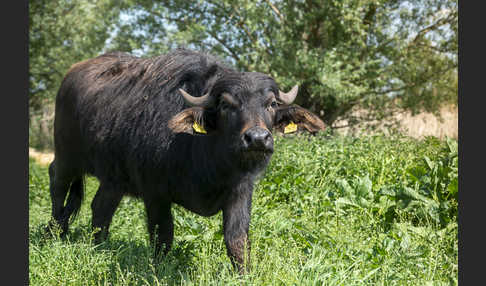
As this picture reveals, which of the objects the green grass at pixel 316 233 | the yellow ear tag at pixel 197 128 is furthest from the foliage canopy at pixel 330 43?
the yellow ear tag at pixel 197 128

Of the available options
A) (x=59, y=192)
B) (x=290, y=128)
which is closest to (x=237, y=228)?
(x=290, y=128)

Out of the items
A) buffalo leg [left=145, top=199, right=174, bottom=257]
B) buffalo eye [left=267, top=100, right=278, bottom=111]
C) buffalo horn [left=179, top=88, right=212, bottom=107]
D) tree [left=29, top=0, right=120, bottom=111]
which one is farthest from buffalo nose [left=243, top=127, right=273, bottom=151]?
tree [left=29, top=0, right=120, bottom=111]

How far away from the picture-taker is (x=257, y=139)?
3258mm

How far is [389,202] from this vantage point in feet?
16.3

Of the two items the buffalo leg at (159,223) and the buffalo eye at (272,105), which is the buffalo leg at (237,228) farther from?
the buffalo eye at (272,105)

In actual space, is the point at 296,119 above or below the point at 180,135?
above

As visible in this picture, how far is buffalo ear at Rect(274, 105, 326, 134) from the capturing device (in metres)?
4.05

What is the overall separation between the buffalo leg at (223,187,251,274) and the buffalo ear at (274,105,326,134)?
26.6 inches

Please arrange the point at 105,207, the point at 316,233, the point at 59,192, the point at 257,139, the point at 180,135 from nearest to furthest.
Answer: the point at 257,139 → the point at 180,135 → the point at 316,233 → the point at 105,207 → the point at 59,192

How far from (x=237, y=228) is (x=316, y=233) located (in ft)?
3.04

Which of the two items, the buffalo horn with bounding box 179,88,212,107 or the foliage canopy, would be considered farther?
the foliage canopy

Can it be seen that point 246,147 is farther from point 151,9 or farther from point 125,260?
point 151,9

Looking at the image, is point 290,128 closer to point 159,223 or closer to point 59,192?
point 159,223

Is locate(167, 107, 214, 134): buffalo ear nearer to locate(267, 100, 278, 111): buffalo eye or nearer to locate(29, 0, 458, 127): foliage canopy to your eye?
locate(267, 100, 278, 111): buffalo eye
